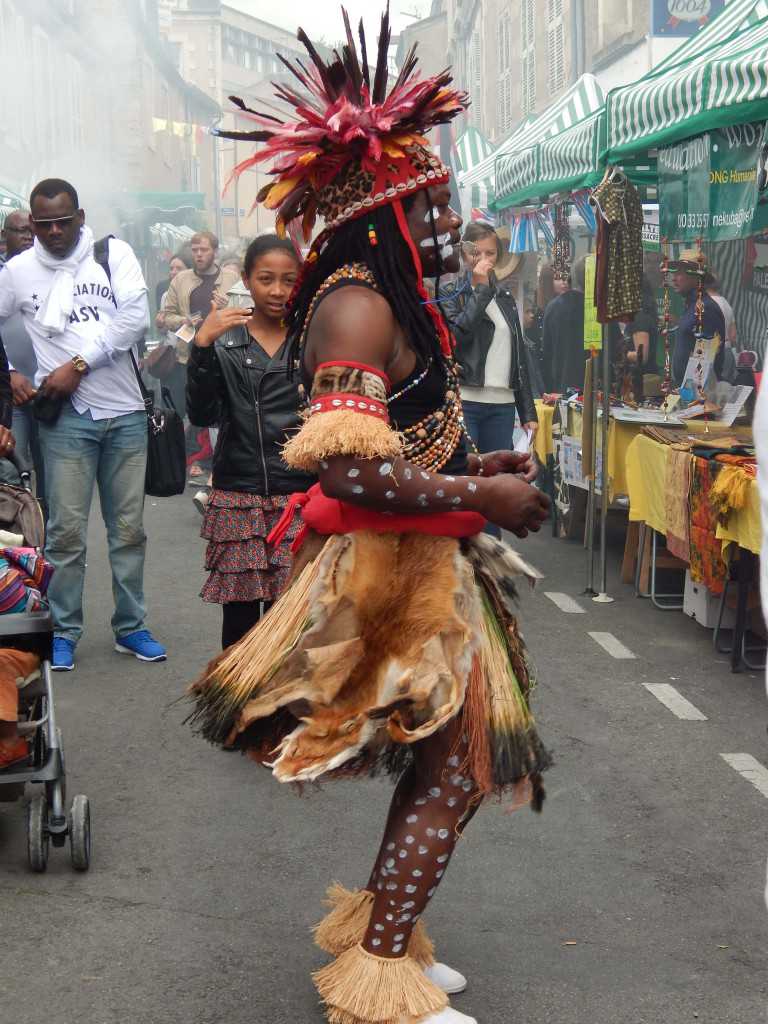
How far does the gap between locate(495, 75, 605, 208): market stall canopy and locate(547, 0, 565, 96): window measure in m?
10.8

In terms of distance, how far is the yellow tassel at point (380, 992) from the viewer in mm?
2912

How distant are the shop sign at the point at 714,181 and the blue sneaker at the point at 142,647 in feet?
12.7

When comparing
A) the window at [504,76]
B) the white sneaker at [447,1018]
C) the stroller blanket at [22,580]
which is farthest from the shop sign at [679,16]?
the window at [504,76]

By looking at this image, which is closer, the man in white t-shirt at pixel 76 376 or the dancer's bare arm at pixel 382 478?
the dancer's bare arm at pixel 382 478

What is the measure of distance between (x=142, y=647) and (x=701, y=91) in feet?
12.9

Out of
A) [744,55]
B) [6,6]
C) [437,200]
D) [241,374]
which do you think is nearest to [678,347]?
[744,55]

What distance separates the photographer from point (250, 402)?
511 centimetres

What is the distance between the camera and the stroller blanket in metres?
4.08

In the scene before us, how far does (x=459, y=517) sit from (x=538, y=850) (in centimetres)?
159

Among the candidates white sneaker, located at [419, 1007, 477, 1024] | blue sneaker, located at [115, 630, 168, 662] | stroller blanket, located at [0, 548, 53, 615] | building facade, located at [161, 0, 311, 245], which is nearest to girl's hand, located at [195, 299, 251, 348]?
stroller blanket, located at [0, 548, 53, 615]

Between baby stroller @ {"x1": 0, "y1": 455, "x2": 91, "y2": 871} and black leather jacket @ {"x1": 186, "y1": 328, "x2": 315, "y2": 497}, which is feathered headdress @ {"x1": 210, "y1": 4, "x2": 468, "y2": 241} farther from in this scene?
black leather jacket @ {"x1": 186, "y1": 328, "x2": 315, "y2": 497}

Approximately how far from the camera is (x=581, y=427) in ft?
30.9

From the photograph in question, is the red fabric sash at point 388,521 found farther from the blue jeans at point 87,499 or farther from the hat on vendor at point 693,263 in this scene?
the hat on vendor at point 693,263

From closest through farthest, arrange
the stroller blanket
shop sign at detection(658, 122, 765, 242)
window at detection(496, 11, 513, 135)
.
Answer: the stroller blanket < shop sign at detection(658, 122, 765, 242) < window at detection(496, 11, 513, 135)
